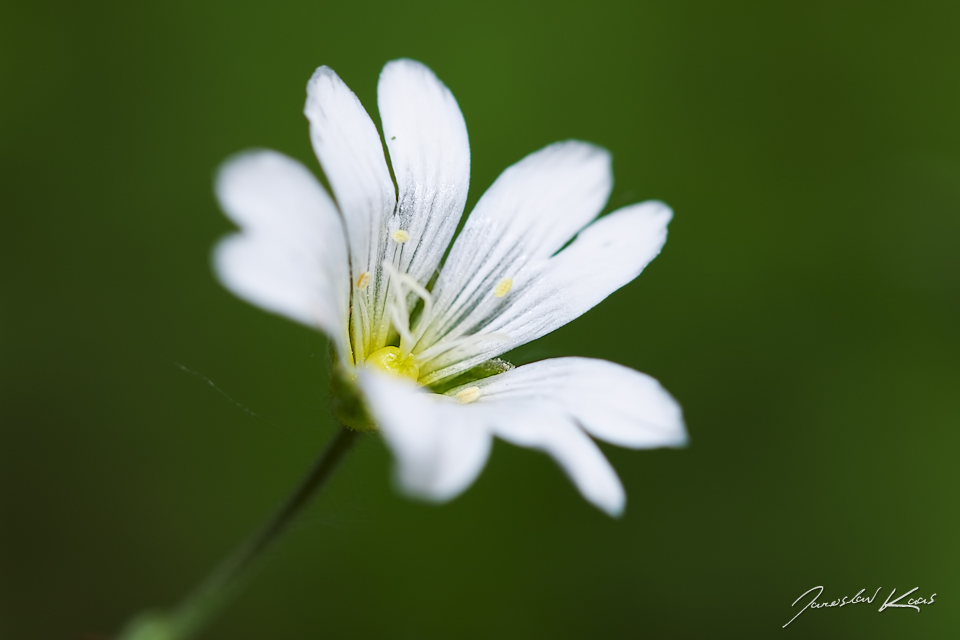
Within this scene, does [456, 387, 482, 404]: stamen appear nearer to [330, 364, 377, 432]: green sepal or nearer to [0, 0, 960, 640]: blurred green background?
[330, 364, 377, 432]: green sepal

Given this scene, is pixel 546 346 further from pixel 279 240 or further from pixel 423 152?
pixel 279 240

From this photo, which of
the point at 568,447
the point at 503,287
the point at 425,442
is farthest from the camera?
the point at 503,287

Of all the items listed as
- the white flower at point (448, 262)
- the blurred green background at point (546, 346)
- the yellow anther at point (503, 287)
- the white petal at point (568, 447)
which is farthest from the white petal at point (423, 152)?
the blurred green background at point (546, 346)

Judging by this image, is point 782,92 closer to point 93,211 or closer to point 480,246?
point 480,246
